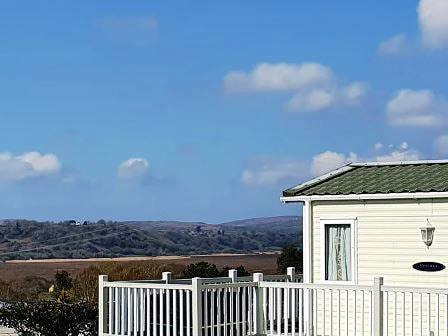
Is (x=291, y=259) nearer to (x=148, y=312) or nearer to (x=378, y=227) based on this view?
(x=378, y=227)

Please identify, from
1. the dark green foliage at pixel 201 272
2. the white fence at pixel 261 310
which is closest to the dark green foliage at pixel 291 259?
the dark green foliage at pixel 201 272

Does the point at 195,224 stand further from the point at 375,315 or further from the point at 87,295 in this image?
the point at 375,315

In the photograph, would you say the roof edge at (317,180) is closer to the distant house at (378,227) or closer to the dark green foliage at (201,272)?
the distant house at (378,227)

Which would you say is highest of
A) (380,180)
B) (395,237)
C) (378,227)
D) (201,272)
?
(380,180)

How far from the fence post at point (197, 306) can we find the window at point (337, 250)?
2.62 meters

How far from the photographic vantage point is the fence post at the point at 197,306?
14.4 meters

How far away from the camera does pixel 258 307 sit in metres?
15.4

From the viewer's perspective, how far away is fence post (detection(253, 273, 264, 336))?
1530cm

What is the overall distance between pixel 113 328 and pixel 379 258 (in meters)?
4.61

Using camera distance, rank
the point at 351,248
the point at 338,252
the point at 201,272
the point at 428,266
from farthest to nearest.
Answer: the point at 201,272
the point at 338,252
the point at 351,248
the point at 428,266

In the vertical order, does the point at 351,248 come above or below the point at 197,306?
above

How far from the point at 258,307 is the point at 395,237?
2.48 m

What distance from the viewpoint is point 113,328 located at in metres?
16.1

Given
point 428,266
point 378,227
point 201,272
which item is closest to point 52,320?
point 378,227
